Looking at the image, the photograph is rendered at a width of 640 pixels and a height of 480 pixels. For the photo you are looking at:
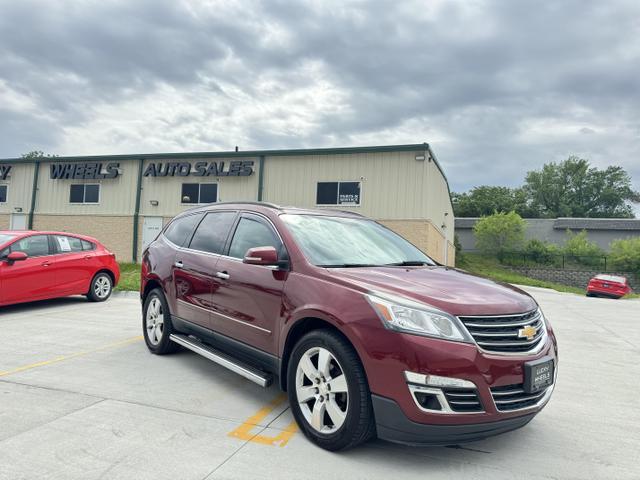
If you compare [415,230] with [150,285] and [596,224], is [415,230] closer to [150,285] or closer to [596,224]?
[150,285]

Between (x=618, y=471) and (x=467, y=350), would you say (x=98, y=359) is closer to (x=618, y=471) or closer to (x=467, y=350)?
(x=467, y=350)

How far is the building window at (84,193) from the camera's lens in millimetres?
25594

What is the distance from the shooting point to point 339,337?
10.0ft

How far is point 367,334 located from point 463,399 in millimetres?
670

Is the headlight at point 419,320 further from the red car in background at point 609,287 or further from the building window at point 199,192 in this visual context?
the red car in background at point 609,287

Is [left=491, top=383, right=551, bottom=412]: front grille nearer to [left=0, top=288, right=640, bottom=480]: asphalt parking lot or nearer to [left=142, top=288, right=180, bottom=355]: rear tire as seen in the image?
[left=0, top=288, right=640, bottom=480]: asphalt parking lot

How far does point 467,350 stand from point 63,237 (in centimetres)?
876

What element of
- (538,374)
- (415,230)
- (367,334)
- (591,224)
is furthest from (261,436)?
(591,224)

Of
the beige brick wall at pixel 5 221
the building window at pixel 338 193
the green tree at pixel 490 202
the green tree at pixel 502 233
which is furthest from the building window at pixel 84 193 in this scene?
the green tree at pixel 490 202

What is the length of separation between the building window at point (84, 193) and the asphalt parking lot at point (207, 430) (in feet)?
71.7

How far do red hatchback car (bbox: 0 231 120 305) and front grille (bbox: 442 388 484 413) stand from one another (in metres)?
7.88

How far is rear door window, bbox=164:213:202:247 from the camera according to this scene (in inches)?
208

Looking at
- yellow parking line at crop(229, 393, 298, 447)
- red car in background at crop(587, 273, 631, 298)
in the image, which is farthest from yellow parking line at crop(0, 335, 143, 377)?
red car in background at crop(587, 273, 631, 298)

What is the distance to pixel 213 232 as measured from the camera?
481 centimetres
